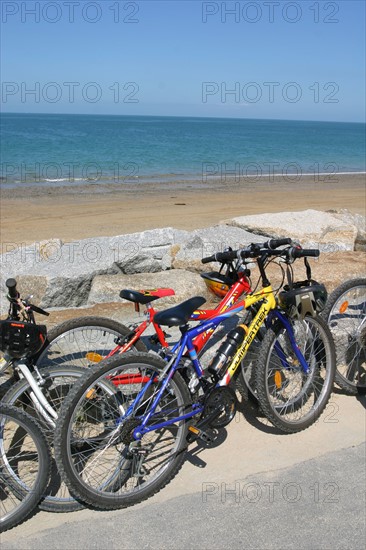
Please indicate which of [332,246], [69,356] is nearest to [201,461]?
[69,356]

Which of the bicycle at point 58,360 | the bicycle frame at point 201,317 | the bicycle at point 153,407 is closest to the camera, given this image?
the bicycle at point 153,407

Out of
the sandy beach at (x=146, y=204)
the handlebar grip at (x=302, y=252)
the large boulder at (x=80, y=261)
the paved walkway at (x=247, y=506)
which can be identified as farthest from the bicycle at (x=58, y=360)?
the sandy beach at (x=146, y=204)

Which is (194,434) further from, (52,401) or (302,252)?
(302,252)

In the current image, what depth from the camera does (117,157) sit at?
37.5 m

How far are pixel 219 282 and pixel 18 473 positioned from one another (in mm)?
1692

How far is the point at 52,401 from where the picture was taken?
3.33 metres

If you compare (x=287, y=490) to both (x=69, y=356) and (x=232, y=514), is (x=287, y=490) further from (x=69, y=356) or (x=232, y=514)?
(x=69, y=356)

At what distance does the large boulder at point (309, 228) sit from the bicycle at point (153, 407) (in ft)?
15.1

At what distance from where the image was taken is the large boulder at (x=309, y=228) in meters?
8.23

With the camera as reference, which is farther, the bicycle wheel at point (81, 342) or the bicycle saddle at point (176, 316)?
the bicycle wheel at point (81, 342)

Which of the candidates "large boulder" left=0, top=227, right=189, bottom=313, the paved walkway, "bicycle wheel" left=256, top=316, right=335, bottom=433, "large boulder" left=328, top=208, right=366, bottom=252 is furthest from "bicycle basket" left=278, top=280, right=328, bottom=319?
"large boulder" left=328, top=208, right=366, bottom=252

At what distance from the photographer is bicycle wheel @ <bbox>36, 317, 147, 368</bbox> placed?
3.65m

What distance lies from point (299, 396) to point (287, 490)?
2.86 feet

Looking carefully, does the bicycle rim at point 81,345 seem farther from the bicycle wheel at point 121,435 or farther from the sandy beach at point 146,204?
Answer: the sandy beach at point 146,204
